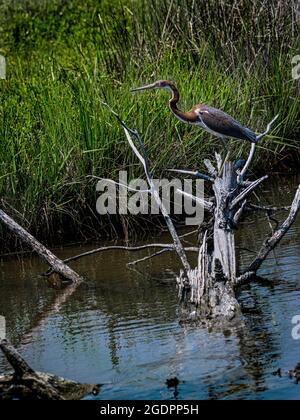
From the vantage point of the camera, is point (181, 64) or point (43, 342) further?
point (181, 64)

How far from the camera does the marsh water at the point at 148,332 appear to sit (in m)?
6.09

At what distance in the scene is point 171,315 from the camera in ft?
24.3

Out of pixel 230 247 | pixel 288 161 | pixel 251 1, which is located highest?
pixel 251 1

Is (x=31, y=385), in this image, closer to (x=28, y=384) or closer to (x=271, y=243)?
(x=28, y=384)

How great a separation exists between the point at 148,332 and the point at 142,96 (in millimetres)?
3803

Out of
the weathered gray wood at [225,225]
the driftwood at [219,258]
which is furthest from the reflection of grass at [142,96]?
the weathered gray wood at [225,225]

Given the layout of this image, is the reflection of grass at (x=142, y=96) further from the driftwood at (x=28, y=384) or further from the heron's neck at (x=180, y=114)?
the driftwood at (x=28, y=384)

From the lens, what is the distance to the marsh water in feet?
20.0

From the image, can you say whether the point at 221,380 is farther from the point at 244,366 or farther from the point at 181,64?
the point at 181,64

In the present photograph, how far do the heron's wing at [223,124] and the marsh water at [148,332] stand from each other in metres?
0.99

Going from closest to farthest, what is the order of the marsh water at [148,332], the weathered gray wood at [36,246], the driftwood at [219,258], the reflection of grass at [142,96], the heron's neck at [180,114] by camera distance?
the marsh water at [148,332] → the driftwood at [219,258] → the weathered gray wood at [36,246] → the heron's neck at [180,114] → the reflection of grass at [142,96]

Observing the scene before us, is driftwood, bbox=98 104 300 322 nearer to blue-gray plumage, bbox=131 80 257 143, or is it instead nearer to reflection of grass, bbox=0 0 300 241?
blue-gray plumage, bbox=131 80 257 143

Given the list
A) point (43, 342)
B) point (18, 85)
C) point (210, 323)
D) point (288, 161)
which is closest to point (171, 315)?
point (210, 323)

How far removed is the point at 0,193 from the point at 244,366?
13.4ft
